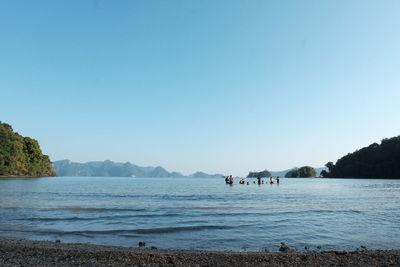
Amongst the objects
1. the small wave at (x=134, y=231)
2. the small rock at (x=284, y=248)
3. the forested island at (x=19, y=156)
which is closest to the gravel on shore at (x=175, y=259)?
the small rock at (x=284, y=248)

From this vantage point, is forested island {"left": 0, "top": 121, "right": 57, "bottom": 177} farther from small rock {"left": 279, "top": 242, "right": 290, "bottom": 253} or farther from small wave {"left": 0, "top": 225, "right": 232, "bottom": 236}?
small rock {"left": 279, "top": 242, "right": 290, "bottom": 253}

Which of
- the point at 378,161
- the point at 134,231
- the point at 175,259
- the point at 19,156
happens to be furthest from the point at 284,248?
the point at 378,161

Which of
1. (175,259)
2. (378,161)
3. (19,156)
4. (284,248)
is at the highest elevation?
(378,161)

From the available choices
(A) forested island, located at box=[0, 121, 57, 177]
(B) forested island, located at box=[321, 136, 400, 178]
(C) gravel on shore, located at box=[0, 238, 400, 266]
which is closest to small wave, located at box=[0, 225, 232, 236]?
(C) gravel on shore, located at box=[0, 238, 400, 266]

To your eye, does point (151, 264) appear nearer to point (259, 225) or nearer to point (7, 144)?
point (259, 225)

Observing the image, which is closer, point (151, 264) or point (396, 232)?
point (151, 264)

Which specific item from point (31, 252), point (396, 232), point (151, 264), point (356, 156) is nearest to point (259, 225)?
point (396, 232)

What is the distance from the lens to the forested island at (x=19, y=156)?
5714 inches

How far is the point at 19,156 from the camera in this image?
6038 inches

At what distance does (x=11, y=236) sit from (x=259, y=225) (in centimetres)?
1485

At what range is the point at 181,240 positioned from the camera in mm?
17344

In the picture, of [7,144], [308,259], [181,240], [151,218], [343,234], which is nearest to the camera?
[308,259]

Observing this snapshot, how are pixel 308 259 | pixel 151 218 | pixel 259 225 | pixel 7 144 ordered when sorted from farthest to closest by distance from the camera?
1. pixel 7 144
2. pixel 151 218
3. pixel 259 225
4. pixel 308 259

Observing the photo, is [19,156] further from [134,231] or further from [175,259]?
[175,259]
